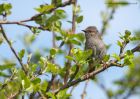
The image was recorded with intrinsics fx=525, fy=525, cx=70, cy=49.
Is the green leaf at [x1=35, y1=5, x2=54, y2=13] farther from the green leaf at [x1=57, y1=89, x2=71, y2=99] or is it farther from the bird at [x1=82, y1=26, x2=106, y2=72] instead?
the bird at [x1=82, y1=26, x2=106, y2=72]

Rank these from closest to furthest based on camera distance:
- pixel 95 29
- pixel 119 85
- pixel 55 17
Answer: pixel 55 17 → pixel 95 29 → pixel 119 85

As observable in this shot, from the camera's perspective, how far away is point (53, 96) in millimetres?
3443

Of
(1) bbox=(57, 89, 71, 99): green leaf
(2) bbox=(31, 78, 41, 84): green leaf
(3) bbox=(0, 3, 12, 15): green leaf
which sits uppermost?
(3) bbox=(0, 3, 12, 15): green leaf

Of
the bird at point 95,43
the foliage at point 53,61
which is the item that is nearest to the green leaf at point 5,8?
the foliage at point 53,61

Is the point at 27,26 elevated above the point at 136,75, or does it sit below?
above

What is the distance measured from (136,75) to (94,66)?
9.77m

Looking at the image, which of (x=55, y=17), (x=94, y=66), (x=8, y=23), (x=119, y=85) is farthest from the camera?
(x=119, y=85)

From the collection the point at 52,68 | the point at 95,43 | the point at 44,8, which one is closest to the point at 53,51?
the point at 52,68

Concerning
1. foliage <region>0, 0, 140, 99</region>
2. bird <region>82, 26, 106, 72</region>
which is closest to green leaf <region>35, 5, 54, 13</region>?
foliage <region>0, 0, 140, 99</region>

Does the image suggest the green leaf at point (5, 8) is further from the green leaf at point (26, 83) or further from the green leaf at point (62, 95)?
the green leaf at point (62, 95)

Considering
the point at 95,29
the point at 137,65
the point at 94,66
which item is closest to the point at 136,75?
the point at 137,65

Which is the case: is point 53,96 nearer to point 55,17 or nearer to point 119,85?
point 55,17

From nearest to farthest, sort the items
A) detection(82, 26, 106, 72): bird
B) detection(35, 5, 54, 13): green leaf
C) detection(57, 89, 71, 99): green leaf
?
detection(35, 5, 54, 13): green leaf → detection(57, 89, 71, 99): green leaf → detection(82, 26, 106, 72): bird

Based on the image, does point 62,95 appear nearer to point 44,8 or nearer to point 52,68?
point 52,68
